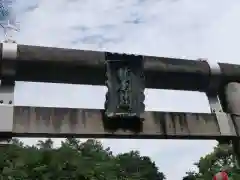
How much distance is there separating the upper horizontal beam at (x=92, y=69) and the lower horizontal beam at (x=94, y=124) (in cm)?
54

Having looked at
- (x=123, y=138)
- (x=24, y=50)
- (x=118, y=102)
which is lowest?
(x=123, y=138)

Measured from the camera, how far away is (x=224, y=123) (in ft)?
19.1

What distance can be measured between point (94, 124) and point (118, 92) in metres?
0.61

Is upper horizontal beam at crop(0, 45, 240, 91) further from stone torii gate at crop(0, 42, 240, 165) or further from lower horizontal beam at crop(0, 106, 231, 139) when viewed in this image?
lower horizontal beam at crop(0, 106, 231, 139)

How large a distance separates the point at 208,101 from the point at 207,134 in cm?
67

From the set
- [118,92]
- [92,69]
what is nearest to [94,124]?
[118,92]

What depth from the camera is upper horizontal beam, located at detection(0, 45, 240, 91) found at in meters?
5.35

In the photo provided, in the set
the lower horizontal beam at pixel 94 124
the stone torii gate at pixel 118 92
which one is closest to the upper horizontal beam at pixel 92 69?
the stone torii gate at pixel 118 92

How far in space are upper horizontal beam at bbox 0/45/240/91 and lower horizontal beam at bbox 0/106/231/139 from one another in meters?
0.54

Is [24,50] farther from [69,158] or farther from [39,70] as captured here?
[69,158]

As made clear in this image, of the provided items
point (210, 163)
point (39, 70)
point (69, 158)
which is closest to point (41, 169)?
point (69, 158)

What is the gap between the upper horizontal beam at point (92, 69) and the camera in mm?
5348

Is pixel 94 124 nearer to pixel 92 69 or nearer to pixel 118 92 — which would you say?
pixel 118 92

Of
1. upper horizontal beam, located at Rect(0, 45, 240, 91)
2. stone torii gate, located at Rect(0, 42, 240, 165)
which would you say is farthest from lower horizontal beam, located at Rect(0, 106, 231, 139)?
upper horizontal beam, located at Rect(0, 45, 240, 91)
